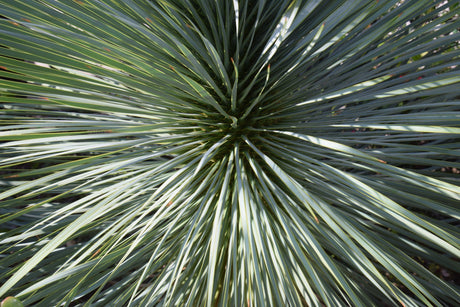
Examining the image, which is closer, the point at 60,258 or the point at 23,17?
the point at 23,17

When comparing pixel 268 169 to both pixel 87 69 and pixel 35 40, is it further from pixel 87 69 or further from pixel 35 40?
pixel 35 40

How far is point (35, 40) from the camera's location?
2.04 feet

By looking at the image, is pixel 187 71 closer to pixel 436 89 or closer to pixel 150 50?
pixel 150 50

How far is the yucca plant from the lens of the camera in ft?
2.17

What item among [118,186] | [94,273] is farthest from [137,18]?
[94,273]

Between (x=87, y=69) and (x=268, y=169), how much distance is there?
508 millimetres

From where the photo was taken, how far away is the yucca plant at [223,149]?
2.17ft

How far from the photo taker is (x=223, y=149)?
3.09 feet

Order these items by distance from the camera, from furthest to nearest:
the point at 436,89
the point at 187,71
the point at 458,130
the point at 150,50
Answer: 1. the point at 187,71
2. the point at 150,50
3. the point at 436,89
4. the point at 458,130

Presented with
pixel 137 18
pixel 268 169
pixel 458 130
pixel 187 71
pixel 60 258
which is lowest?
pixel 60 258

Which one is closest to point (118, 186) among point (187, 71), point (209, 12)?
point (187, 71)

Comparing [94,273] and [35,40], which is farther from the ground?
[35,40]

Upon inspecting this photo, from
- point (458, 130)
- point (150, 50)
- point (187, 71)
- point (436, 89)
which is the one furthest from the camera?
point (187, 71)

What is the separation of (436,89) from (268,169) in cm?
44
